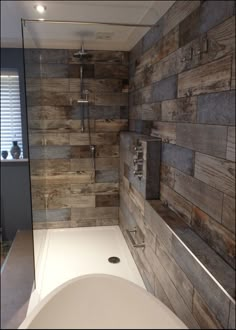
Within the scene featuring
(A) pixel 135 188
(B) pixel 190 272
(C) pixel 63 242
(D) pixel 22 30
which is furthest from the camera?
(C) pixel 63 242

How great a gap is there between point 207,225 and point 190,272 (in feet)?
0.84

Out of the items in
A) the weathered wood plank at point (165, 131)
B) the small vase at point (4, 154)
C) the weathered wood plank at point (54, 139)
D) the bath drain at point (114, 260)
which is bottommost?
the bath drain at point (114, 260)

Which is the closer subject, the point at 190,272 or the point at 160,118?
the point at 190,272

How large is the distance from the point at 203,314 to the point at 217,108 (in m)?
0.96

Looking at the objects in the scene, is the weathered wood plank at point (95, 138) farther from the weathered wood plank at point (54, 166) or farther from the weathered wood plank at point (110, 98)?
the weathered wood plank at point (110, 98)

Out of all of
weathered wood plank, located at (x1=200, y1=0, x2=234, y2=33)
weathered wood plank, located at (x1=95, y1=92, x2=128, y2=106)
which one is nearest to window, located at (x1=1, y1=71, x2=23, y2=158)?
weathered wood plank, located at (x1=95, y1=92, x2=128, y2=106)

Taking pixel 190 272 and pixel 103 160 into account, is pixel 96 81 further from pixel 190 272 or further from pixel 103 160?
pixel 190 272

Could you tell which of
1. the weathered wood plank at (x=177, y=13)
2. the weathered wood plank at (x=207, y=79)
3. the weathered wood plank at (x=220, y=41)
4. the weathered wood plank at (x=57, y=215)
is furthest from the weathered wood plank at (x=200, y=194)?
the weathered wood plank at (x=57, y=215)

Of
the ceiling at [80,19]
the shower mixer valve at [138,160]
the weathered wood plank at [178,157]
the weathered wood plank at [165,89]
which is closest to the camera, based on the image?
the weathered wood plank at [178,157]

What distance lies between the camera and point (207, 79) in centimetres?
139

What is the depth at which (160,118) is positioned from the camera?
2.15m

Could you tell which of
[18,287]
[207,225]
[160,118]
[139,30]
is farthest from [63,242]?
[139,30]

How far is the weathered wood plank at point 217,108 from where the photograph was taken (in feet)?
3.91

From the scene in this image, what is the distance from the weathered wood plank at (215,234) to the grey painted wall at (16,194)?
2.22 m
